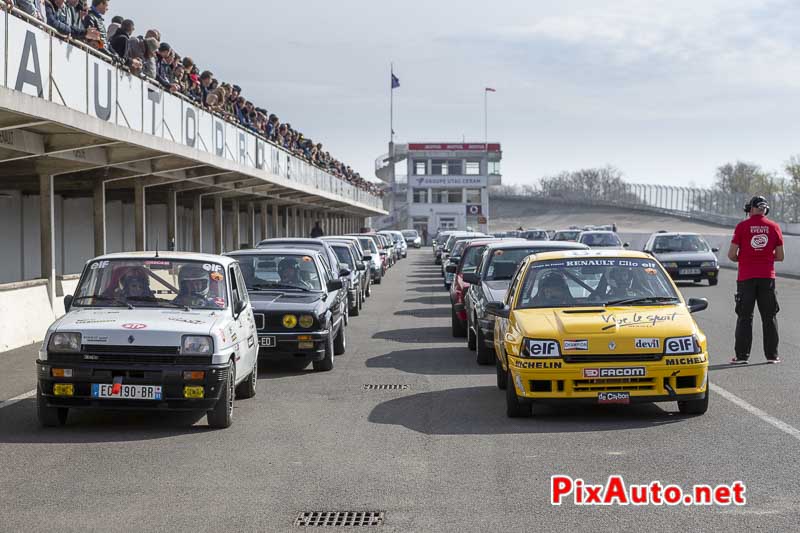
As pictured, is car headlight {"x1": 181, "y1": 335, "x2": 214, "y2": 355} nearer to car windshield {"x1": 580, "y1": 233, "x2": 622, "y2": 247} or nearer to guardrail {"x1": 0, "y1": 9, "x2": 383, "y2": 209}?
guardrail {"x1": 0, "y1": 9, "x2": 383, "y2": 209}

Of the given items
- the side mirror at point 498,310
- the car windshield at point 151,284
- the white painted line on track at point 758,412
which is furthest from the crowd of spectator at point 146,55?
the white painted line on track at point 758,412

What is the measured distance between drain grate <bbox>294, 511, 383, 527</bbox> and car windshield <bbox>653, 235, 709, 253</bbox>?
28.0 m

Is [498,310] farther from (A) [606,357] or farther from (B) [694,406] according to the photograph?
(B) [694,406]

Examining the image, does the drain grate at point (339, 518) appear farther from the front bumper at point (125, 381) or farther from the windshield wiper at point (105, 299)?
the windshield wiper at point (105, 299)

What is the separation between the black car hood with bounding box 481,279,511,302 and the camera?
14089 mm

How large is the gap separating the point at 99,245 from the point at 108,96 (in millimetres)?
4411

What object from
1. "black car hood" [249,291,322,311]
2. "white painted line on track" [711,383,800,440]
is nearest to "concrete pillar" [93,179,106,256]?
"black car hood" [249,291,322,311]

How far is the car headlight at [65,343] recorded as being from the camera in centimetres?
912

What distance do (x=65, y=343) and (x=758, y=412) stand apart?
234 inches

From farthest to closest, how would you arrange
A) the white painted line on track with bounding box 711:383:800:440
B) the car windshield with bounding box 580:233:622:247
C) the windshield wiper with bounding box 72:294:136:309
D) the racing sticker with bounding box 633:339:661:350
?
the car windshield with bounding box 580:233:622:247, the windshield wiper with bounding box 72:294:136:309, the racing sticker with bounding box 633:339:661:350, the white painted line on track with bounding box 711:383:800:440

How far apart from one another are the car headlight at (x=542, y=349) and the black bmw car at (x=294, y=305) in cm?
365

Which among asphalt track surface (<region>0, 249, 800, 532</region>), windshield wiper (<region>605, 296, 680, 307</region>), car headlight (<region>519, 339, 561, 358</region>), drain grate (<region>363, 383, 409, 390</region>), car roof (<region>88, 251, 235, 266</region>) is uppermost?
car roof (<region>88, 251, 235, 266</region>)

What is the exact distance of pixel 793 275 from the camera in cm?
3872

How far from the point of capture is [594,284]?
10609mm
